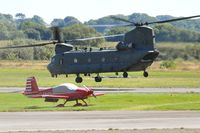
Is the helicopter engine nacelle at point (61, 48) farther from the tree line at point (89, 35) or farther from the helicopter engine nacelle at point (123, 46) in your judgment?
the tree line at point (89, 35)

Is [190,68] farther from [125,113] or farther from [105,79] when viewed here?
[125,113]

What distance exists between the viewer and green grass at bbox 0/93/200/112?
42000mm

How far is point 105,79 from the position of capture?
78.6m

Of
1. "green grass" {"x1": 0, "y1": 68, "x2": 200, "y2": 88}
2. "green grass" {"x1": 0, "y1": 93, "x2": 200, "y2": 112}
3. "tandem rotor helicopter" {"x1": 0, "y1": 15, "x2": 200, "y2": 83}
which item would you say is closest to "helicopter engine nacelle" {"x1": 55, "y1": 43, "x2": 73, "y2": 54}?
"tandem rotor helicopter" {"x1": 0, "y1": 15, "x2": 200, "y2": 83}

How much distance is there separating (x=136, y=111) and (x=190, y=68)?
5275 centimetres

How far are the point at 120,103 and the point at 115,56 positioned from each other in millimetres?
17536

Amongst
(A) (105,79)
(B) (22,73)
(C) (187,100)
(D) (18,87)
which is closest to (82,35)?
(B) (22,73)

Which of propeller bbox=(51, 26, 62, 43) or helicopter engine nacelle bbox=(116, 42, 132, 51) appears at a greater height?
propeller bbox=(51, 26, 62, 43)

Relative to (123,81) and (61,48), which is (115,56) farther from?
(123,81)

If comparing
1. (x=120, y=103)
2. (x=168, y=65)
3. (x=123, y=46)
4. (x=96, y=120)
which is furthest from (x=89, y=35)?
(x=96, y=120)

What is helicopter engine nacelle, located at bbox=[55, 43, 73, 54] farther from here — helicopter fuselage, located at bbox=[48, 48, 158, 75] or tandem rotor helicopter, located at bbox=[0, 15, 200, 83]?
helicopter fuselage, located at bbox=[48, 48, 158, 75]

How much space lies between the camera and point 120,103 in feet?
157

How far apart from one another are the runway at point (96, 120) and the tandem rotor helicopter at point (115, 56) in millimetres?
24208

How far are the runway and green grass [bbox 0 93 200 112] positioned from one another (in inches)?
125
